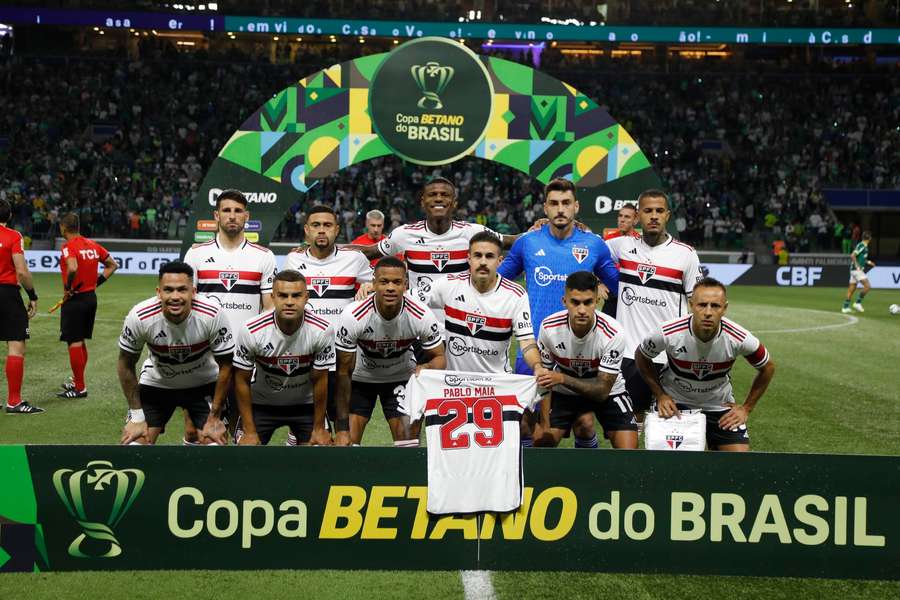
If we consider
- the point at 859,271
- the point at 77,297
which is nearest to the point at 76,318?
the point at 77,297

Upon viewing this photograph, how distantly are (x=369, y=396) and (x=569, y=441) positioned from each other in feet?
8.46

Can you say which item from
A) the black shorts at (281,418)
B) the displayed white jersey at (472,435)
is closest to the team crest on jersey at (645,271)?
the displayed white jersey at (472,435)

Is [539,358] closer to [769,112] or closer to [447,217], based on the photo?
[447,217]

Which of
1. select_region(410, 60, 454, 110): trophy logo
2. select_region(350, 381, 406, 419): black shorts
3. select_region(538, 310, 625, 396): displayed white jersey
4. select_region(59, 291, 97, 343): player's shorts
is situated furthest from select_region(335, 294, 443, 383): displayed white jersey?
select_region(410, 60, 454, 110): trophy logo

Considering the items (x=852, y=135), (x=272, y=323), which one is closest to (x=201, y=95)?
(x=852, y=135)

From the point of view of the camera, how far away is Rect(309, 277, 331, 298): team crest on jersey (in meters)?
7.70

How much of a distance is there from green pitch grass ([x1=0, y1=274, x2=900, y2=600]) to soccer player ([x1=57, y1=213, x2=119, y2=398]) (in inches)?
15.9

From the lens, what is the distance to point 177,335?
646cm

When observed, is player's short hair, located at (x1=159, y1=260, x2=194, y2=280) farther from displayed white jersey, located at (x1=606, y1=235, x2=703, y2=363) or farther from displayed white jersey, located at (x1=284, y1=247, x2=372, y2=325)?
displayed white jersey, located at (x1=606, y1=235, x2=703, y2=363)

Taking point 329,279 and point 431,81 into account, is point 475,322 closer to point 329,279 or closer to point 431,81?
point 329,279

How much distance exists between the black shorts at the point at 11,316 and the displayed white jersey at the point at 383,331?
465cm

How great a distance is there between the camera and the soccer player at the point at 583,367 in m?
6.32

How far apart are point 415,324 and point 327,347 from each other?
2.11 feet

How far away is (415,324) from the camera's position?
21.6 feet
